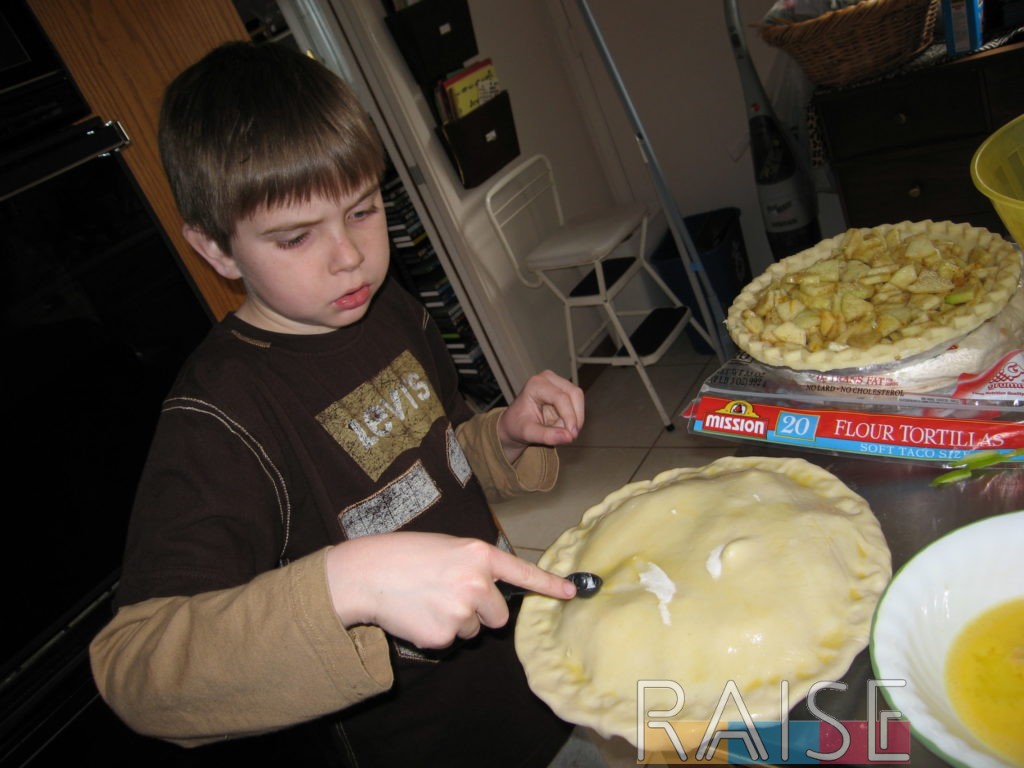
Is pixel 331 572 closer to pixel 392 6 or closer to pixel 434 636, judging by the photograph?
pixel 434 636

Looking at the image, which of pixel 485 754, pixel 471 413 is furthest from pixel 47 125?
pixel 485 754

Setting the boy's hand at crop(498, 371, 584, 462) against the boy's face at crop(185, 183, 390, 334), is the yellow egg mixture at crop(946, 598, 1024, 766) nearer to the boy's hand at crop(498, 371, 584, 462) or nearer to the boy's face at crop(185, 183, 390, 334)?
the boy's hand at crop(498, 371, 584, 462)

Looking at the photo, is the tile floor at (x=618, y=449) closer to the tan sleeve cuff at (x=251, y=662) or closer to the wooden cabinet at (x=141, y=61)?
the wooden cabinet at (x=141, y=61)

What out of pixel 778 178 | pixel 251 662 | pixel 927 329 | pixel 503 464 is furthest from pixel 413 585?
pixel 778 178

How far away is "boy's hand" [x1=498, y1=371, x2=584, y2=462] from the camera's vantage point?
3.15 ft

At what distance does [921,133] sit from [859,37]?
341 mm

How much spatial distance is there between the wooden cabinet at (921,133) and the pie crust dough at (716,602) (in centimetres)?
157

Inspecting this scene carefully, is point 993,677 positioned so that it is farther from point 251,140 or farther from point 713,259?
point 713,259

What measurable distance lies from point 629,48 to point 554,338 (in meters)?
1.17

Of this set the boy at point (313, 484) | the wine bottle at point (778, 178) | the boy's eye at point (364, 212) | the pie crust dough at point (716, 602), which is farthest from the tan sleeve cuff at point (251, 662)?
the wine bottle at point (778, 178)

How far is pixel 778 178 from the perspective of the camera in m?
2.36

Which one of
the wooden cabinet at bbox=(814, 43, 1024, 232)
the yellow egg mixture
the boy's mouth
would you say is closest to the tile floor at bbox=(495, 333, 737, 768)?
the wooden cabinet at bbox=(814, 43, 1024, 232)

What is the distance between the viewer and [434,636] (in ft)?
1.92

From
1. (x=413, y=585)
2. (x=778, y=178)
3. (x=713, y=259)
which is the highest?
(x=413, y=585)
